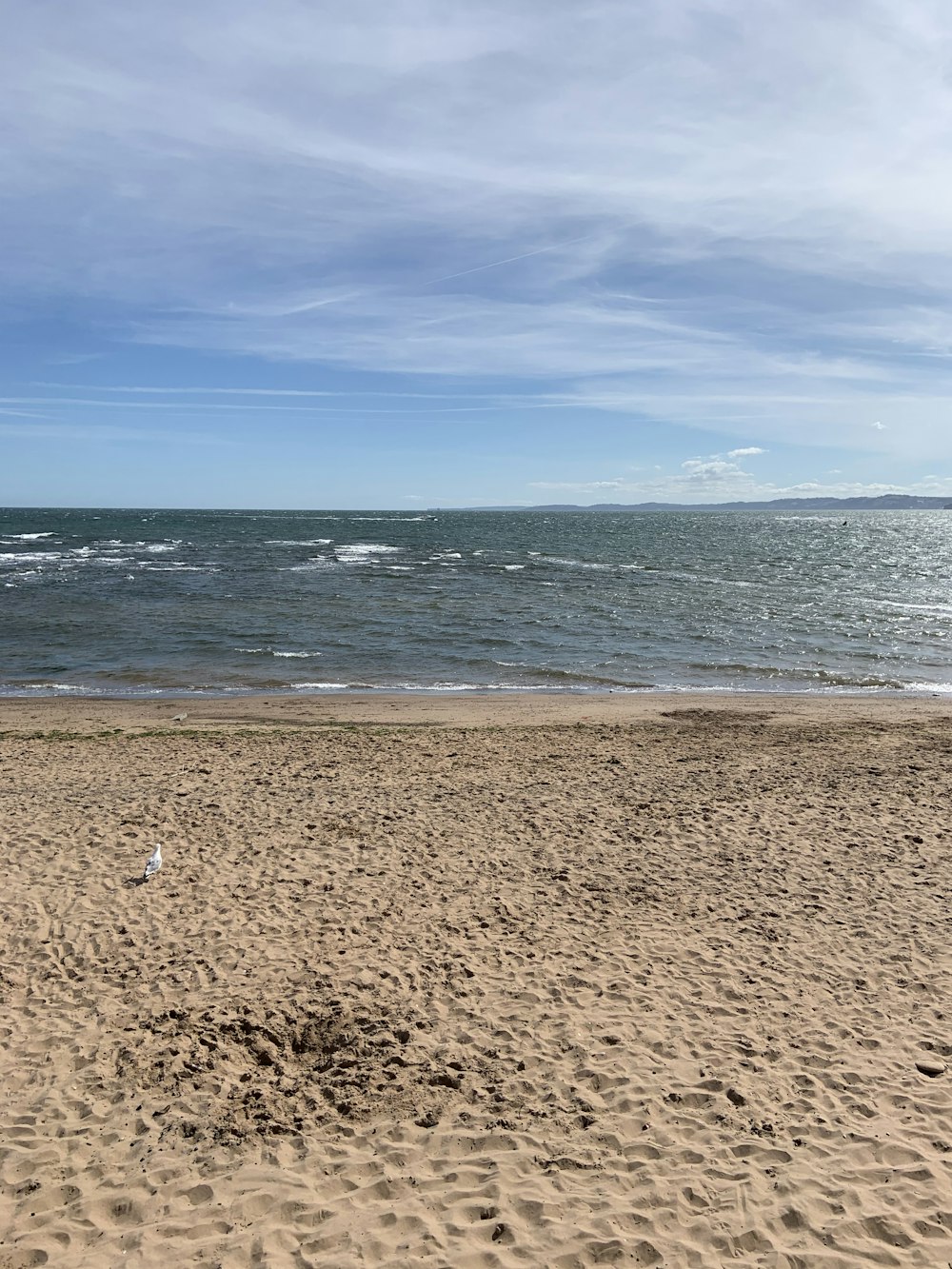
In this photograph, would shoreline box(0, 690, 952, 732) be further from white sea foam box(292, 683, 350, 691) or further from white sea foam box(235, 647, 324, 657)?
white sea foam box(235, 647, 324, 657)

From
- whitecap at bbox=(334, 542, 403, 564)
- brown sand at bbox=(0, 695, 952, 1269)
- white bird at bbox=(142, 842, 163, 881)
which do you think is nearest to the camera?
brown sand at bbox=(0, 695, 952, 1269)

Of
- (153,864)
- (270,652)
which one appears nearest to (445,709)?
(270,652)

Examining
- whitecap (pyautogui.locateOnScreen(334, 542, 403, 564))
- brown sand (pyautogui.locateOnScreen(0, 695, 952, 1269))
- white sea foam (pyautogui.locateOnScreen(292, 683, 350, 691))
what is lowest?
brown sand (pyautogui.locateOnScreen(0, 695, 952, 1269))

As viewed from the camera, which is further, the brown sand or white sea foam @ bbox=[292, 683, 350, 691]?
white sea foam @ bbox=[292, 683, 350, 691]

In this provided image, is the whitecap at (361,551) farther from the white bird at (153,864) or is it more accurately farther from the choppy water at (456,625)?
the white bird at (153,864)

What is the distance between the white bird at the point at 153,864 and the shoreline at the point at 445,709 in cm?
687

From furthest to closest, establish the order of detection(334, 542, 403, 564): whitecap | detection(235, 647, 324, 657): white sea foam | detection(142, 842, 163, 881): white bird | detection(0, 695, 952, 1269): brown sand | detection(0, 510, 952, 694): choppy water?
detection(334, 542, 403, 564): whitecap, detection(235, 647, 324, 657): white sea foam, detection(0, 510, 952, 694): choppy water, detection(142, 842, 163, 881): white bird, detection(0, 695, 952, 1269): brown sand

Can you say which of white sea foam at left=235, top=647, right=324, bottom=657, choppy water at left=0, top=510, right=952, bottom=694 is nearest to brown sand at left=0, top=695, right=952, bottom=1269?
choppy water at left=0, top=510, right=952, bottom=694

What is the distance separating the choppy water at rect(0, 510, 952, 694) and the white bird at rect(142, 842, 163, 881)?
1108cm

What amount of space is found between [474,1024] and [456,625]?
21.9 m

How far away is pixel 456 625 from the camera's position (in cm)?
A: 2764

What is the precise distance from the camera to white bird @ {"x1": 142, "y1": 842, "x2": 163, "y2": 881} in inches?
320

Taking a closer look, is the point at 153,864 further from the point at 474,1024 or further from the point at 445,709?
the point at 445,709

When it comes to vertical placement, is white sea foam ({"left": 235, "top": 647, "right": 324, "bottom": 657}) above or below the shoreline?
above
